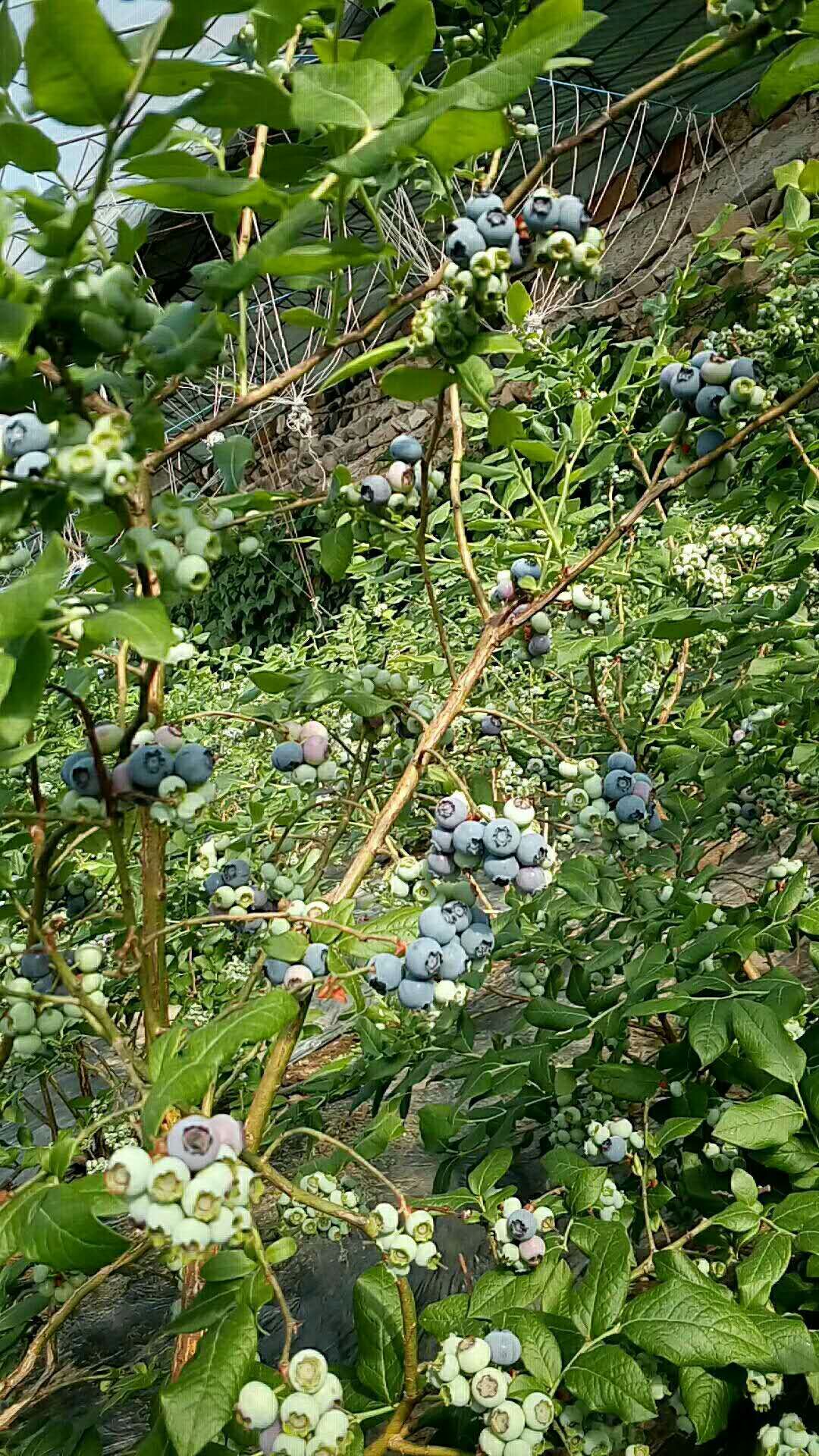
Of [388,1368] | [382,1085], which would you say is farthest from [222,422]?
[382,1085]

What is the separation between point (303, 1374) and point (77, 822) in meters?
0.33

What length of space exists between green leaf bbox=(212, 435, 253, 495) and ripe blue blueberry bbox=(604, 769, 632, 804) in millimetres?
416

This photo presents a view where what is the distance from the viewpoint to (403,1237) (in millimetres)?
641

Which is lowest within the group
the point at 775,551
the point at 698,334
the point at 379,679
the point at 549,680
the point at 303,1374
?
the point at 698,334

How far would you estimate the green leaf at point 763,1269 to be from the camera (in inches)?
28.5

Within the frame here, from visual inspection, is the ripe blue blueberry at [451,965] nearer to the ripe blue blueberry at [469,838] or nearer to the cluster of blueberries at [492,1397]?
the ripe blue blueberry at [469,838]

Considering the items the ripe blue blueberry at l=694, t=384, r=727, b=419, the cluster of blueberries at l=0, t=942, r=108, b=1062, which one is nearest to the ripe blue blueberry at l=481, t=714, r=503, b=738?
the ripe blue blueberry at l=694, t=384, r=727, b=419

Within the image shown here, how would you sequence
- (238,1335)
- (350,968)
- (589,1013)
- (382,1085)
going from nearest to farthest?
(238,1335)
(350,968)
(589,1013)
(382,1085)

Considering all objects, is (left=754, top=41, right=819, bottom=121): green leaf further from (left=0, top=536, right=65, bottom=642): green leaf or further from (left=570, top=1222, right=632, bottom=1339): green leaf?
(left=570, top=1222, right=632, bottom=1339): green leaf

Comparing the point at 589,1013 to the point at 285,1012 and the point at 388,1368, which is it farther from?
the point at 285,1012

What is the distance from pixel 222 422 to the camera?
1.91 ft

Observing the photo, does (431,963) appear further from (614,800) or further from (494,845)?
(614,800)

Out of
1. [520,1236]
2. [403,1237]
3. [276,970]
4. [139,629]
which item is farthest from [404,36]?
[520,1236]

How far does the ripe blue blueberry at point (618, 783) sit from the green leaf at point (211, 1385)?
0.52 meters
